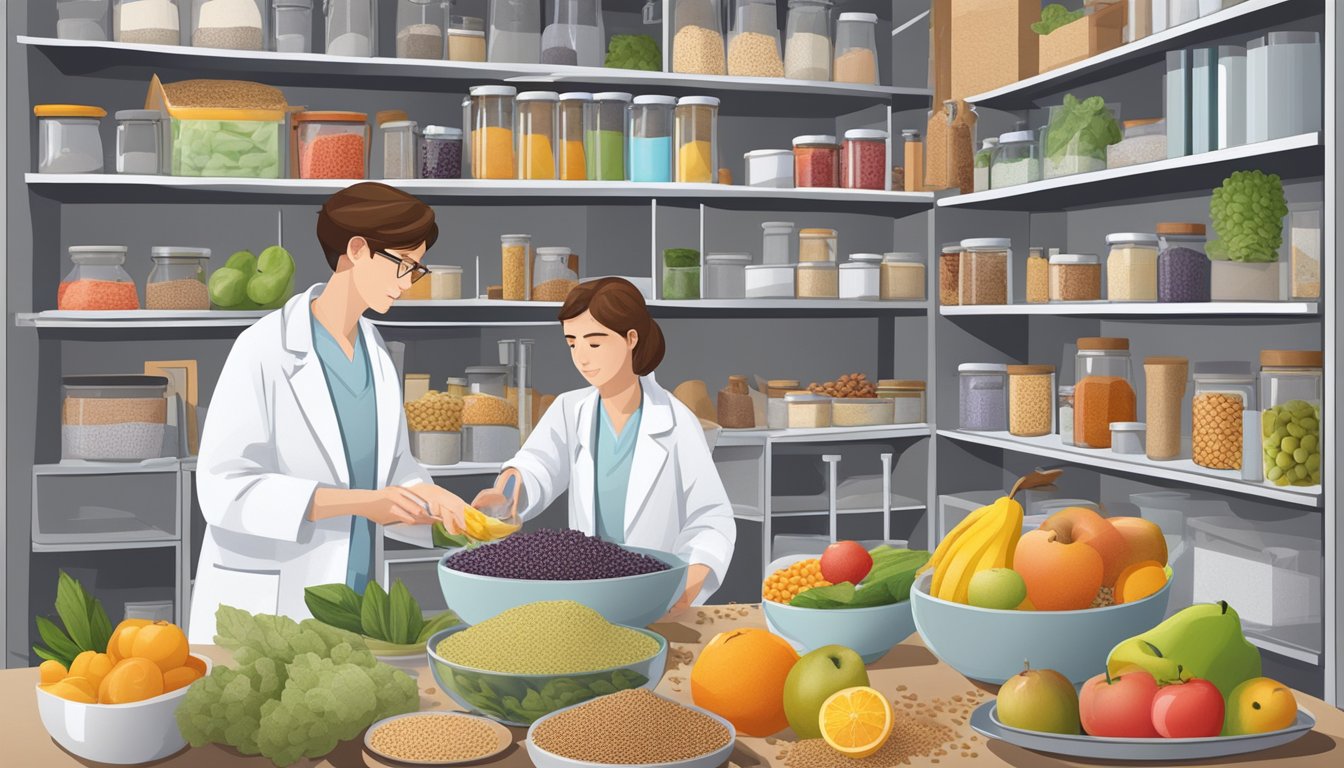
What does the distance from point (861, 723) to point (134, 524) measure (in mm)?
2741

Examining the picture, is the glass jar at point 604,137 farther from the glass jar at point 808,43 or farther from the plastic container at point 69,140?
the plastic container at point 69,140

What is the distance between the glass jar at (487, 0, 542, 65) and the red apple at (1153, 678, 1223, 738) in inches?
116

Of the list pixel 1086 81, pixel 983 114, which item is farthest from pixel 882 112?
pixel 1086 81

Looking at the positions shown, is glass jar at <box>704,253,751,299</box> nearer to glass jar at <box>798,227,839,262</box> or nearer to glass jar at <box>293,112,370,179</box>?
glass jar at <box>798,227,839,262</box>

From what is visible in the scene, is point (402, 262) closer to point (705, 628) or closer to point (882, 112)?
point (705, 628)

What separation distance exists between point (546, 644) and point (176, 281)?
2543mm

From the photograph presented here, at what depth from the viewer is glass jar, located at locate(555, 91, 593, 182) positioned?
3740 millimetres

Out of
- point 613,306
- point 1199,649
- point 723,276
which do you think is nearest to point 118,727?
point 1199,649

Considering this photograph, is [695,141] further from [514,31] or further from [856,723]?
[856,723]

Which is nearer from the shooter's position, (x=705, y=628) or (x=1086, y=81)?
(x=705, y=628)

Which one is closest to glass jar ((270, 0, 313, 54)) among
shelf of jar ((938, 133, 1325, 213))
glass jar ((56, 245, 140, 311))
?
glass jar ((56, 245, 140, 311))

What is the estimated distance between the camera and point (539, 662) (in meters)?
1.35

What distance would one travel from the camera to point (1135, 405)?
3420 millimetres

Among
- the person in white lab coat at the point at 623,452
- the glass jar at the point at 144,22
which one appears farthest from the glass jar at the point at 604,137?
the person in white lab coat at the point at 623,452
